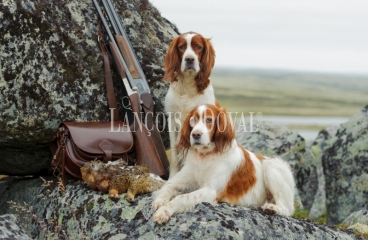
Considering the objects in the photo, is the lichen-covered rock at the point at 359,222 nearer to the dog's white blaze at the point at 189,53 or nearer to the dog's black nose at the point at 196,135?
the dog's black nose at the point at 196,135

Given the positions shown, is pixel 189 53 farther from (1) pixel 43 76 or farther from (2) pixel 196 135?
(1) pixel 43 76

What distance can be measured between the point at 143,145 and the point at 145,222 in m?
1.75

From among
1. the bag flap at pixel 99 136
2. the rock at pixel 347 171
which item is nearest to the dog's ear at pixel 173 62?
the bag flap at pixel 99 136

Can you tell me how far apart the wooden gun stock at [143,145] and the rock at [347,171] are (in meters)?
4.30

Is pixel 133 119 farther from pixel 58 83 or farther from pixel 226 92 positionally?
pixel 226 92

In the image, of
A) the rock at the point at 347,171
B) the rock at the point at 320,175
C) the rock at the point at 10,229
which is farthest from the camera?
the rock at the point at 320,175

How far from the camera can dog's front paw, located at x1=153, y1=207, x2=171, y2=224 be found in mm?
5980

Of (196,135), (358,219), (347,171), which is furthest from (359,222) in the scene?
(196,135)

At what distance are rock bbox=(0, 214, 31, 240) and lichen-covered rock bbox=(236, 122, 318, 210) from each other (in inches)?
229

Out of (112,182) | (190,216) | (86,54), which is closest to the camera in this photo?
(190,216)

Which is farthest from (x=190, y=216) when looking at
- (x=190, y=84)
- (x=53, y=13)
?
(x=53, y=13)

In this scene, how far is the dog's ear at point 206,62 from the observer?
7.49 meters

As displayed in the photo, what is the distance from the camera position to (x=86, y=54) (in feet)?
26.8

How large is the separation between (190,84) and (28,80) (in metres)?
2.01
